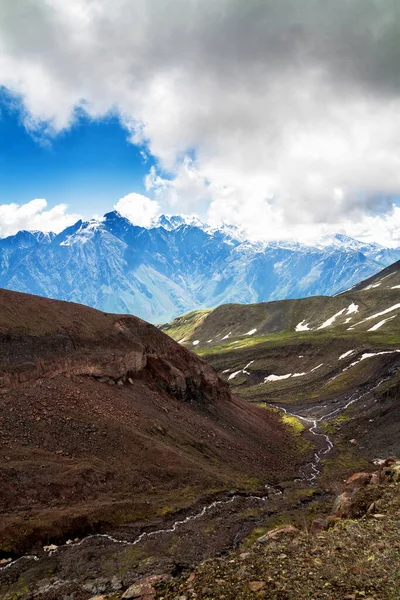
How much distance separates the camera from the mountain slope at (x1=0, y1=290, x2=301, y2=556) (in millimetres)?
31203

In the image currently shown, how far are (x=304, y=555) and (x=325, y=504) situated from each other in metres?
21.3

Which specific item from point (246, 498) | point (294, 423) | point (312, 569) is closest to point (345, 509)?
point (312, 569)

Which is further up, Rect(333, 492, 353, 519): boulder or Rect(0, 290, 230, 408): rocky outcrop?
Rect(0, 290, 230, 408): rocky outcrop

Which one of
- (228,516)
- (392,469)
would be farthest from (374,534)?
(228,516)

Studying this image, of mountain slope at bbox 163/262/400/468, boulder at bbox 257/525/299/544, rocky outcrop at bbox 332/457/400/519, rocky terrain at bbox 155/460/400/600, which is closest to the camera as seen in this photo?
rocky terrain at bbox 155/460/400/600

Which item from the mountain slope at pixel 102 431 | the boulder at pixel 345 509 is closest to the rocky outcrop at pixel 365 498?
the boulder at pixel 345 509

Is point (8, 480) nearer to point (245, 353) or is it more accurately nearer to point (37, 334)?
point (37, 334)

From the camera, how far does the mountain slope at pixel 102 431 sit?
31203 millimetres

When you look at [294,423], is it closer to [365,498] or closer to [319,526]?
[365,498]

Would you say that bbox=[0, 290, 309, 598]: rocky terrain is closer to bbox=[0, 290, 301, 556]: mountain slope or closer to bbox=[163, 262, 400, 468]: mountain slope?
bbox=[0, 290, 301, 556]: mountain slope

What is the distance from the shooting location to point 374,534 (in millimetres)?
19438

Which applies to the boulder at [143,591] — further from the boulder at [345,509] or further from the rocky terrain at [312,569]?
the boulder at [345,509]

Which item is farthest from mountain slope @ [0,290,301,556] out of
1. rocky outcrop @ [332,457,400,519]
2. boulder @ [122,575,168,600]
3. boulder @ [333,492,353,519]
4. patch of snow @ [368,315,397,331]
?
patch of snow @ [368,315,397,331]

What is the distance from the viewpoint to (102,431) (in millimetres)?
40375
